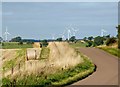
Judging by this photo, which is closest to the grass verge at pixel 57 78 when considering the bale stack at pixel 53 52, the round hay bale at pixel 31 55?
the bale stack at pixel 53 52

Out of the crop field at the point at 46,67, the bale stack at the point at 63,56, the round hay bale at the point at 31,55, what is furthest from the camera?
the round hay bale at the point at 31,55

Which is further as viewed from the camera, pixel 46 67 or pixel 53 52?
pixel 53 52

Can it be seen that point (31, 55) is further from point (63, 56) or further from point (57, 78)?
point (57, 78)

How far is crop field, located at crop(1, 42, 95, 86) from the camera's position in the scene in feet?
69.2

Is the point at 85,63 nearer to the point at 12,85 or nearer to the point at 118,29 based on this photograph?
the point at 12,85

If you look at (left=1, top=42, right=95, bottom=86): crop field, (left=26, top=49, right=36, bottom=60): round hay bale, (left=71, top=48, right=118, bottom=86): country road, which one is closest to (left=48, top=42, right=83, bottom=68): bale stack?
(left=1, top=42, right=95, bottom=86): crop field

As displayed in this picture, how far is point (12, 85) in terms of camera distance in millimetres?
19203

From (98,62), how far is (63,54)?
3184 millimetres

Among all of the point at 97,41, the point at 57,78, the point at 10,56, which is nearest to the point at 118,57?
the point at 10,56

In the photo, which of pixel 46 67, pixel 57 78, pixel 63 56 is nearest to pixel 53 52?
pixel 63 56

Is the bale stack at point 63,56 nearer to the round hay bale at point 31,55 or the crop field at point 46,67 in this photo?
the crop field at point 46,67

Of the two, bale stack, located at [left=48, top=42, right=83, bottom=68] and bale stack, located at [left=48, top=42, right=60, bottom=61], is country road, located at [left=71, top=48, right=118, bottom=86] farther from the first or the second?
bale stack, located at [left=48, top=42, right=60, bottom=61]

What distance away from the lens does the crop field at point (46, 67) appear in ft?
69.2

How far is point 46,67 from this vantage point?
26828mm
